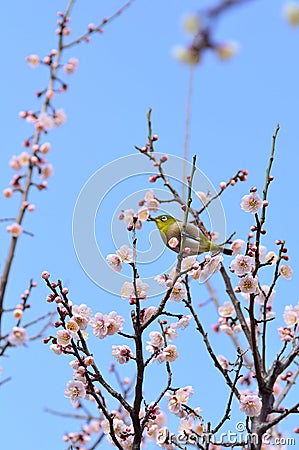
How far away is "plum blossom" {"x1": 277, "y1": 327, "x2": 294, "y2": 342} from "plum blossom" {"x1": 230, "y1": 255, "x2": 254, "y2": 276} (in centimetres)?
45

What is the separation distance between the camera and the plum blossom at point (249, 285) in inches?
102

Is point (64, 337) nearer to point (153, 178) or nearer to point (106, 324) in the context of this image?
point (106, 324)

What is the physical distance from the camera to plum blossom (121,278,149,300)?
7.37ft

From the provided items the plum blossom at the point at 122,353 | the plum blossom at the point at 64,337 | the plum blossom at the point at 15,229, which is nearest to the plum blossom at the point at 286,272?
the plum blossom at the point at 122,353

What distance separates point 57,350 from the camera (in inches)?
90.3

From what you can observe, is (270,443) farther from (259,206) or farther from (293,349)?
(259,206)

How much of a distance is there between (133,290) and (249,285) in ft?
2.06

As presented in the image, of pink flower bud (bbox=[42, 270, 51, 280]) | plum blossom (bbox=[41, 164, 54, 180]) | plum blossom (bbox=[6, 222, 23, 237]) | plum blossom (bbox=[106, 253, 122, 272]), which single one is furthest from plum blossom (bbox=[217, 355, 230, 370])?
plum blossom (bbox=[6, 222, 23, 237])

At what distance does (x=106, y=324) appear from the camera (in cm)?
236

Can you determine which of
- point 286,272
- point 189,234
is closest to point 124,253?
point 189,234

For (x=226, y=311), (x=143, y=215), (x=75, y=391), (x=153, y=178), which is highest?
(x=153, y=178)

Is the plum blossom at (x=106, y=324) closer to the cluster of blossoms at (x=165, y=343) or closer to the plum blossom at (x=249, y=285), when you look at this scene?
the cluster of blossoms at (x=165, y=343)

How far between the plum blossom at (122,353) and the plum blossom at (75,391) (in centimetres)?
19

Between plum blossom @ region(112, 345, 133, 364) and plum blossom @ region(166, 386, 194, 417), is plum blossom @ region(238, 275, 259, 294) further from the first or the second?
plum blossom @ region(112, 345, 133, 364)
